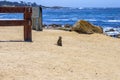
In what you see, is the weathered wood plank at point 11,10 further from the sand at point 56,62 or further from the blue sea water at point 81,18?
the blue sea water at point 81,18

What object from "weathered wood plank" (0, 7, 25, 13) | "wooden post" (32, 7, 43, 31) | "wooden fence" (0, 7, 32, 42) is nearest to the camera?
"wooden fence" (0, 7, 32, 42)

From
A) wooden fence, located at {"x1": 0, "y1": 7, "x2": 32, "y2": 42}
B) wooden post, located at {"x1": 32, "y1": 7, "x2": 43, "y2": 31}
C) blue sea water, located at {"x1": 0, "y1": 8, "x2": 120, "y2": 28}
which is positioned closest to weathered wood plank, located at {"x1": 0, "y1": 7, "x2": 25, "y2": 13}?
wooden fence, located at {"x1": 0, "y1": 7, "x2": 32, "y2": 42}

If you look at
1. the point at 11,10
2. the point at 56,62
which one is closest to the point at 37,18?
the point at 11,10

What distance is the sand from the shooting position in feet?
29.4

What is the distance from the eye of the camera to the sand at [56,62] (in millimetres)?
8969

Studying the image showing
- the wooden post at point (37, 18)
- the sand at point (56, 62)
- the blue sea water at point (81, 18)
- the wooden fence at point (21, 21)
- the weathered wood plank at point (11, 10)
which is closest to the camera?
the sand at point (56, 62)

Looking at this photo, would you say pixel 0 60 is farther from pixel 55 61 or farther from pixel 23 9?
pixel 23 9

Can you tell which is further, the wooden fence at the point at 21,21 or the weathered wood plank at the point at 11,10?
the weathered wood plank at the point at 11,10

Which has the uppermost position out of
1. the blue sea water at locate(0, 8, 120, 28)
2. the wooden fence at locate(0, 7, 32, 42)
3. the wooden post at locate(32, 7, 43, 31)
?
the wooden fence at locate(0, 7, 32, 42)

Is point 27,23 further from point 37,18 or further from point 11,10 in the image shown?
point 37,18

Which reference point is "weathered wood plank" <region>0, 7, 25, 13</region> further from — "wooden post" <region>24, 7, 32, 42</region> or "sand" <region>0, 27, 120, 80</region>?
"sand" <region>0, 27, 120, 80</region>

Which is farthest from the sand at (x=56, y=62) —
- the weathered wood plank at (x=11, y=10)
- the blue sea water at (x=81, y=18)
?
the blue sea water at (x=81, y=18)

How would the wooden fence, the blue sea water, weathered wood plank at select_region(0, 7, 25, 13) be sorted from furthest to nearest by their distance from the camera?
the blue sea water < weathered wood plank at select_region(0, 7, 25, 13) < the wooden fence

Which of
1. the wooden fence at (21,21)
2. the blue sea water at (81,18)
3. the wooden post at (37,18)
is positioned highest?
the wooden fence at (21,21)
